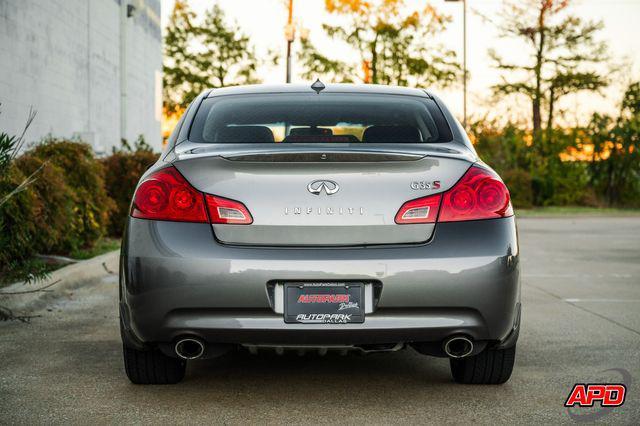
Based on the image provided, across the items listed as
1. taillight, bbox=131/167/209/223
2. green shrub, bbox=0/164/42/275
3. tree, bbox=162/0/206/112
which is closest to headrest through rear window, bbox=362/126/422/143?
taillight, bbox=131/167/209/223

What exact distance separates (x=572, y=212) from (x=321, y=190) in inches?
970

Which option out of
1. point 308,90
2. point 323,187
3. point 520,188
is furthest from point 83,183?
point 520,188

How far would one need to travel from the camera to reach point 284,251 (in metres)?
3.98

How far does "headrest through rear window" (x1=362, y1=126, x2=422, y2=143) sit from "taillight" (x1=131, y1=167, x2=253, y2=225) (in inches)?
39.7

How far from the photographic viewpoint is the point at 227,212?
404cm

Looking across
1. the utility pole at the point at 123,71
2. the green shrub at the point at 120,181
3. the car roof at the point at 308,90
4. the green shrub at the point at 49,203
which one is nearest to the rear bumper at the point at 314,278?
the car roof at the point at 308,90

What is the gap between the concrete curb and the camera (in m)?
7.19

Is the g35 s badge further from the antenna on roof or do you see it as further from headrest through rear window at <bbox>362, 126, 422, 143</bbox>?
the antenna on roof

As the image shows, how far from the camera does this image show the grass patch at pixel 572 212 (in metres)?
26.5

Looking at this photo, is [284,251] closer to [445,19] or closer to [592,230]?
[592,230]

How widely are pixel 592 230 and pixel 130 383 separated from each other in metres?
16.5

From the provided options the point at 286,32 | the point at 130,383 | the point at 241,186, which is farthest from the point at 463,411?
the point at 286,32

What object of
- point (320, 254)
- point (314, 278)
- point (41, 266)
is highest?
point (320, 254)

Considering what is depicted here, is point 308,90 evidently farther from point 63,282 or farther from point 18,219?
point 18,219
